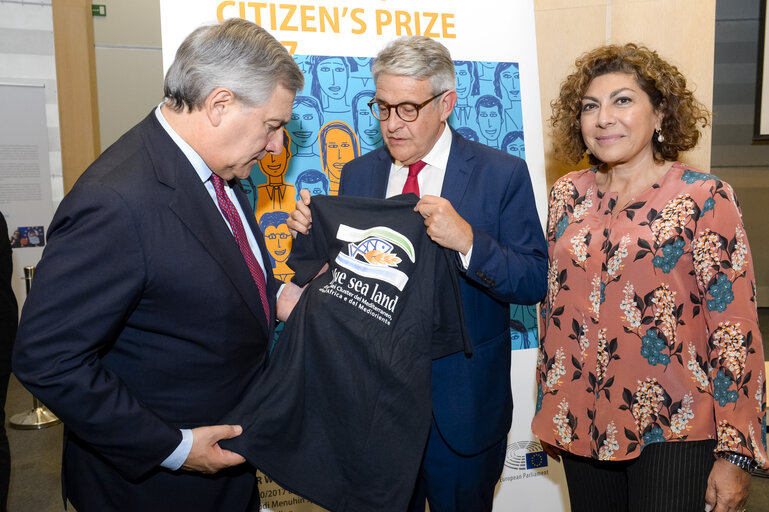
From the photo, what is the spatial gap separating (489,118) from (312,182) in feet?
3.01

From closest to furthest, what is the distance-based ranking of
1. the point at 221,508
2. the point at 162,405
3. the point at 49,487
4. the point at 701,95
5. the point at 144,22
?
the point at 162,405, the point at 221,508, the point at 701,95, the point at 49,487, the point at 144,22

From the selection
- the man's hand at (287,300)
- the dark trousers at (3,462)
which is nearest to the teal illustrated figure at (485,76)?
the man's hand at (287,300)

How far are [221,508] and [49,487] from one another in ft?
9.12

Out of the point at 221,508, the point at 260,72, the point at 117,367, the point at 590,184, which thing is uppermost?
the point at 260,72

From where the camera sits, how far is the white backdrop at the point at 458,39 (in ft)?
8.31

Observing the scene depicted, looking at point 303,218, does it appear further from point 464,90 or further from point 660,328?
point 464,90

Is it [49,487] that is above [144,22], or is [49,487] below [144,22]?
below

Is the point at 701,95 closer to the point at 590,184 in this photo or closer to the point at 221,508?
the point at 590,184

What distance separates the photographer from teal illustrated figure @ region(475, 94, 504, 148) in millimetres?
2893

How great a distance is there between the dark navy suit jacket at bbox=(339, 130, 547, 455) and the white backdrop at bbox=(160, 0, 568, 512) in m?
0.97

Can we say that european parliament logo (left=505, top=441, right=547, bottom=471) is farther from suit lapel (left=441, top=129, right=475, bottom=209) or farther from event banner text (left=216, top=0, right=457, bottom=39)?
event banner text (left=216, top=0, right=457, bottom=39)

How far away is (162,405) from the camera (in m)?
1.41

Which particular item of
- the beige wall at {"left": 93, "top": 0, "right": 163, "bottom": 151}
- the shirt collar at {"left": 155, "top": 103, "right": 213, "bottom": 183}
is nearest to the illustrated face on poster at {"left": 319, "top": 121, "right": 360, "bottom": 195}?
the shirt collar at {"left": 155, "top": 103, "right": 213, "bottom": 183}

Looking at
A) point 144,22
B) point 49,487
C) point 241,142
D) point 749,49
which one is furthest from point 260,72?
point 749,49
